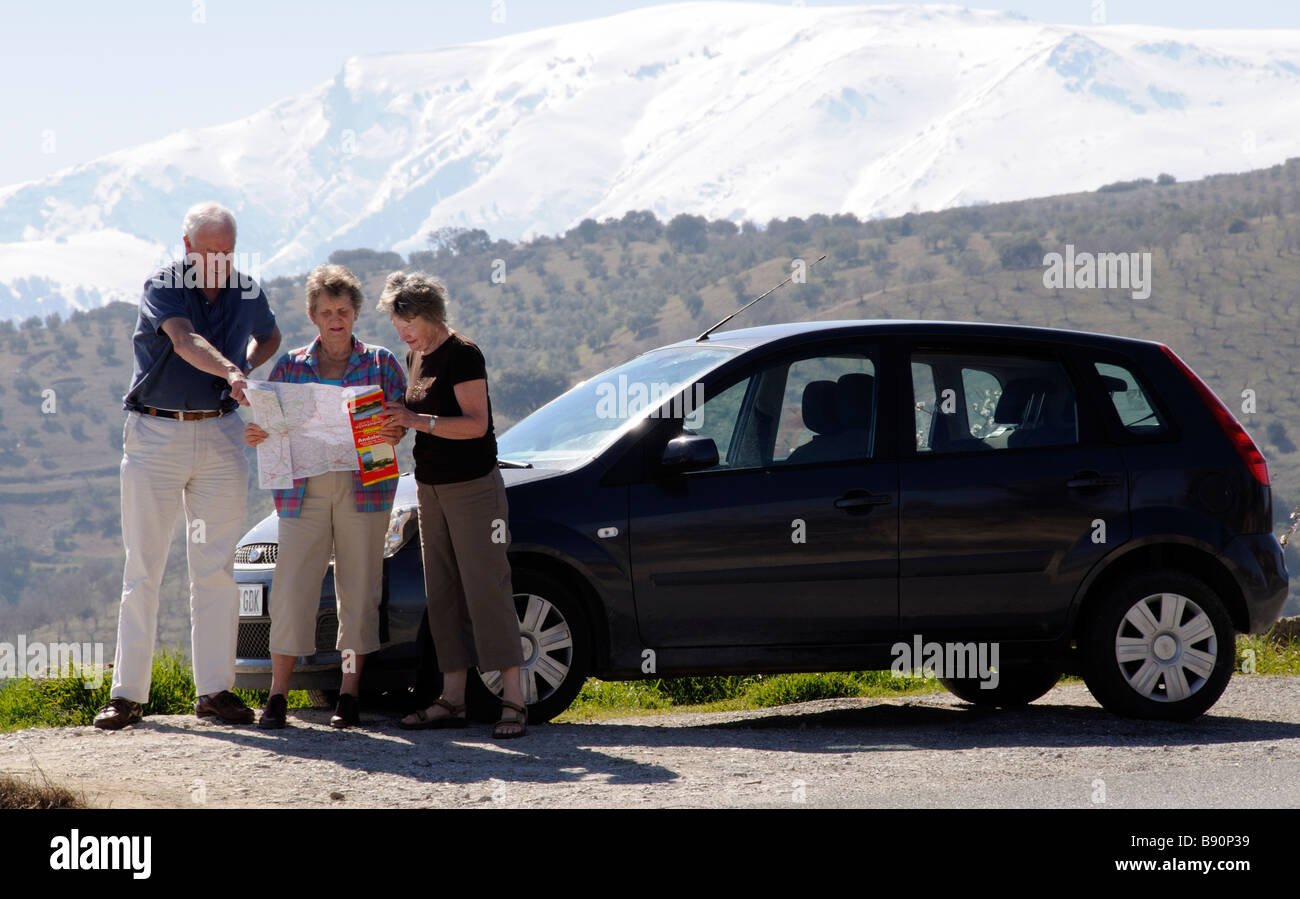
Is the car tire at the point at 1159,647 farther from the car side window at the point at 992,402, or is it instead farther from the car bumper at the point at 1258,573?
the car side window at the point at 992,402

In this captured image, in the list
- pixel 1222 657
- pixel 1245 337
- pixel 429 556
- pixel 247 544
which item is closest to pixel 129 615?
pixel 247 544

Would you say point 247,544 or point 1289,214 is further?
point 1289,214

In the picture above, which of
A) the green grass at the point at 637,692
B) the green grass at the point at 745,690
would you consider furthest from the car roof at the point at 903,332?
the green grass at the point at 745,690

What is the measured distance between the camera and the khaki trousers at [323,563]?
6.38 m

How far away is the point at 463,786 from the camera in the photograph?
17.5 feet

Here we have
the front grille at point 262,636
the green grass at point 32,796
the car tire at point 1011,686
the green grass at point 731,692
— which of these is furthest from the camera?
the green grass at point 731,692

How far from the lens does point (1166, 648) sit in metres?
6.95

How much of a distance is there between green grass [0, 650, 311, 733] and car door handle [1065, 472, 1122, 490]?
3996mm

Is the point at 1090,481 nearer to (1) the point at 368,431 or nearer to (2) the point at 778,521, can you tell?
(2) the point at 778,521

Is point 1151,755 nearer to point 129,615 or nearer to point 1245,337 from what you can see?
point 129,615

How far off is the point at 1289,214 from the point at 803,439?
135 m

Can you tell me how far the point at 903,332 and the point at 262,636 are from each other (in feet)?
10.6

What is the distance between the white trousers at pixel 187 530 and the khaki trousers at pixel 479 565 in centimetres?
85

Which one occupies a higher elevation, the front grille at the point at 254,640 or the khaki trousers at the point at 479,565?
the khaki trousers at the point at 479,565
